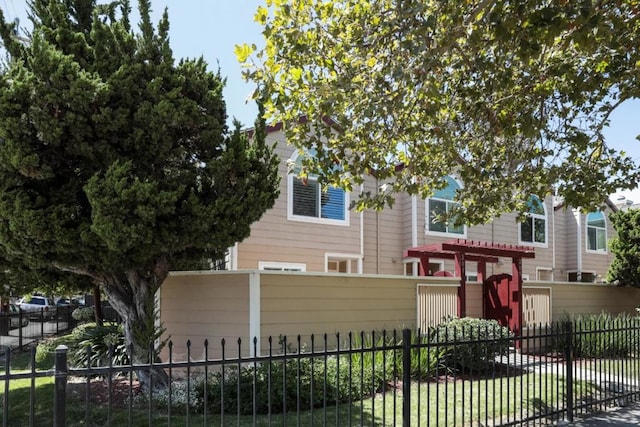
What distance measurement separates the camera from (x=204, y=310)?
10242 millimetres

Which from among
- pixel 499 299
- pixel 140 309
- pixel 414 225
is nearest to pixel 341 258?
pixel 414 225

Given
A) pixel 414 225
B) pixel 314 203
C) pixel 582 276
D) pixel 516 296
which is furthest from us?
pixel 582 276

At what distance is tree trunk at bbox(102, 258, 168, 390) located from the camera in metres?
8.53

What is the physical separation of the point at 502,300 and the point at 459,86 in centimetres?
715

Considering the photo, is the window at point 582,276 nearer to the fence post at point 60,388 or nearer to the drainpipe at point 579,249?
the drainpipe at point 579,249

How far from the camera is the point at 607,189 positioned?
31.4 feet

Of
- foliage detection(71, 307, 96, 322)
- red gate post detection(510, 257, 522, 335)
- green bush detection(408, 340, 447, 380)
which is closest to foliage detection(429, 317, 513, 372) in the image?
green bush detection(408, 340, 447, 380)

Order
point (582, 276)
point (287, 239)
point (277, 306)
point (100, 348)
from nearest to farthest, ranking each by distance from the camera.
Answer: point (100, 348)
point (277, 306)
point (287, 239)
point (582, 276)

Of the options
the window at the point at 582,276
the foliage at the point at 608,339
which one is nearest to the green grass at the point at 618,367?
the foliage at the point at 608,339

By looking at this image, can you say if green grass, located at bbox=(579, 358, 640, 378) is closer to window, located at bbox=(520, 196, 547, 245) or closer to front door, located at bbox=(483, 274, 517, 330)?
front door, located at bbox=(483, 274, 517, 330)

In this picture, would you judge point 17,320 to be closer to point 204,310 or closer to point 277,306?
point 204,310

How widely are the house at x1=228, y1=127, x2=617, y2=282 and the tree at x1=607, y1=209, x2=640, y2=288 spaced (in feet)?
5.71

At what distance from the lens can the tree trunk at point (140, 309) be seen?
853cm

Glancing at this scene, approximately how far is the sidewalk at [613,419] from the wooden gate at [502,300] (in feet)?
16.8
